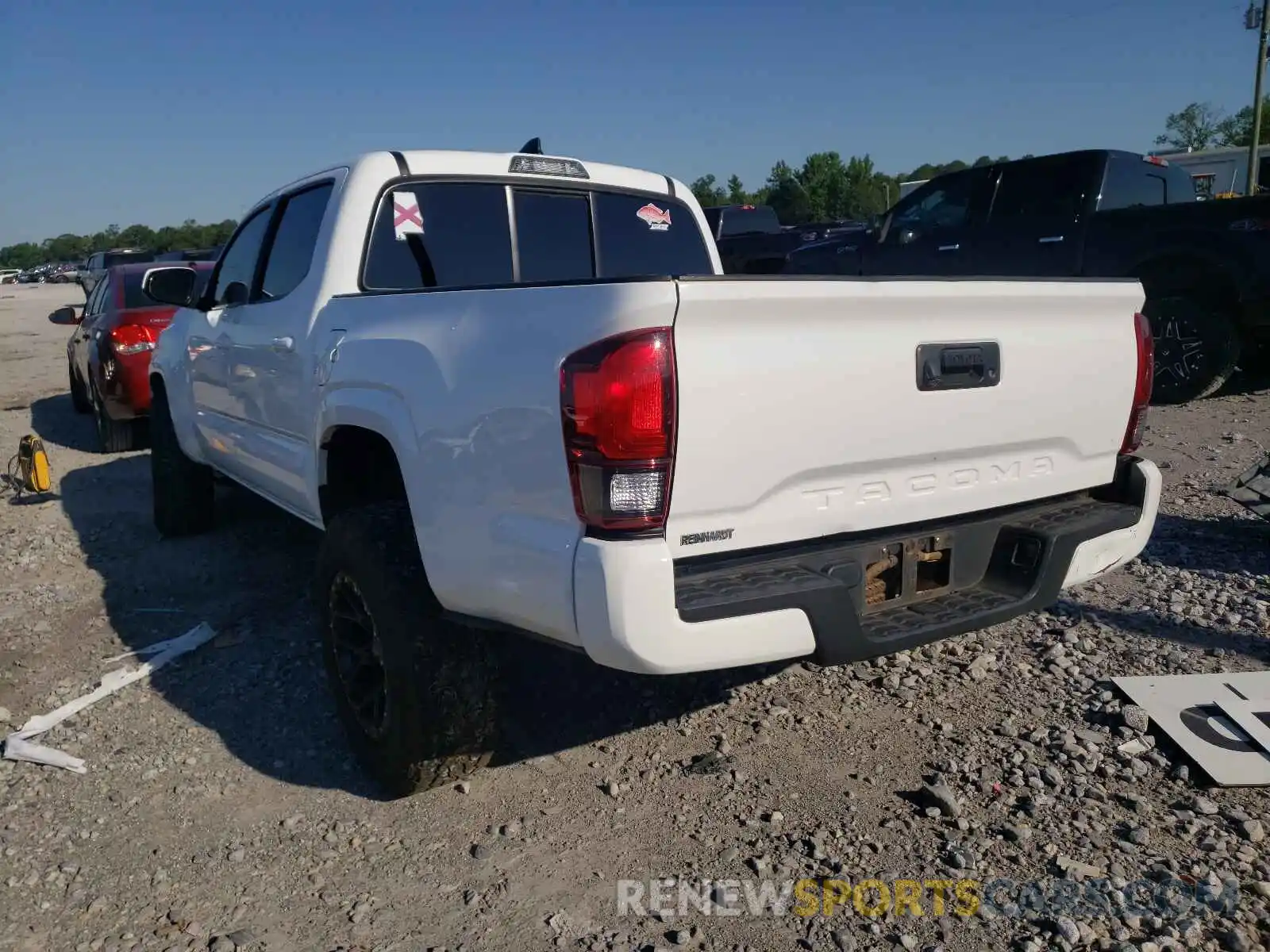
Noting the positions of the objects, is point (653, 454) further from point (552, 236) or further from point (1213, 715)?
point (1213, 715)

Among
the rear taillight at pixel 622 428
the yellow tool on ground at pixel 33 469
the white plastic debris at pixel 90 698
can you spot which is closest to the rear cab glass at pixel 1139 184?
the rear taillight at pixel 622 428

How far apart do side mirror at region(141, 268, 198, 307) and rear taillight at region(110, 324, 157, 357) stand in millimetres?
3140

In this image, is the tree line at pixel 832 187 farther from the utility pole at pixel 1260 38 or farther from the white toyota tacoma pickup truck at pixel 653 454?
the white toyota tacoma pickup truck at pixel 653 454

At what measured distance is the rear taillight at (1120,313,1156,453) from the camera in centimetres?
318

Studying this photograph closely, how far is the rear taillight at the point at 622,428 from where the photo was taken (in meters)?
2.22

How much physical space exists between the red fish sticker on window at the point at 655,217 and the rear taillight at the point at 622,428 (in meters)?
2.28

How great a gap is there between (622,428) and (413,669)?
1.03m

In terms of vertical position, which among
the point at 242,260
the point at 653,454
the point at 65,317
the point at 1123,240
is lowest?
the point at 65,317

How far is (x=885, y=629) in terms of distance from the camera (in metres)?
2.61

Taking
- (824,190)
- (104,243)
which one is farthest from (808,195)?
(104,243)

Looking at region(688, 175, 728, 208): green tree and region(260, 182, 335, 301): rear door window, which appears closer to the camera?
region(260, 182, 335, 301): rear door window

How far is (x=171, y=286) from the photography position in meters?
5.10

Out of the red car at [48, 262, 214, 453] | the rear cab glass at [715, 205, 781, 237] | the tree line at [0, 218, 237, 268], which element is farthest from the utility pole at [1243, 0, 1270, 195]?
the tree line at [0, 218, 237, 268]

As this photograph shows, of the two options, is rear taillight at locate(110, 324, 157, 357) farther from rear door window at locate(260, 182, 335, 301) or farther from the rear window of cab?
the rear window of cab
